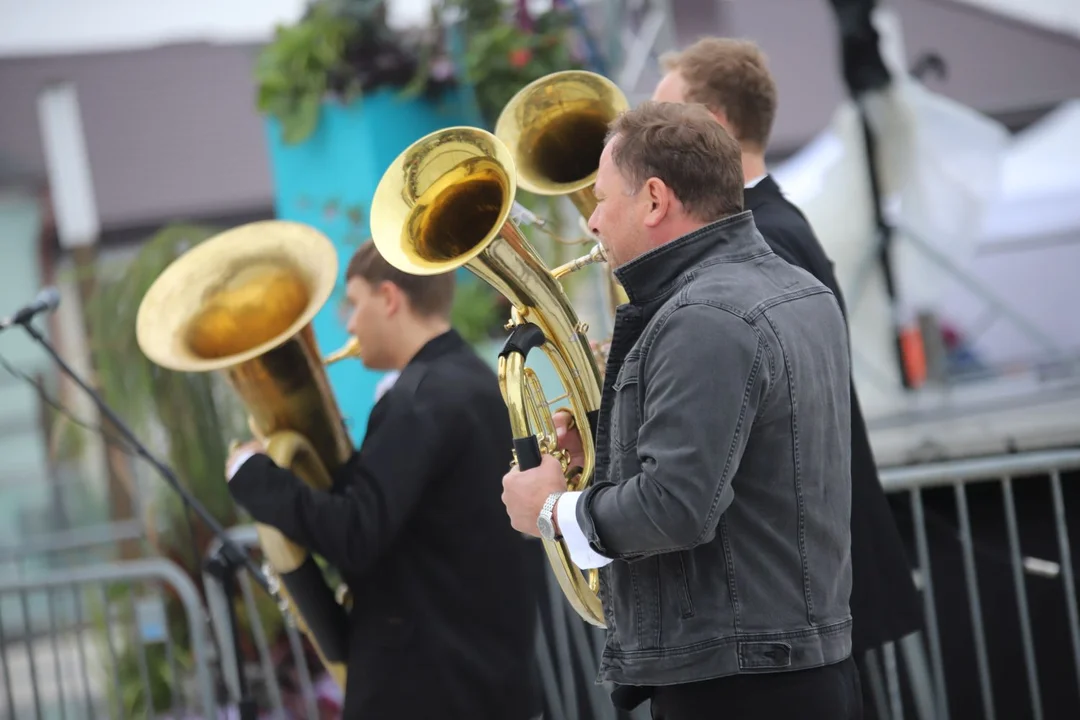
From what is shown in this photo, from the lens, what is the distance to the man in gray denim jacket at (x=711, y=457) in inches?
65.2

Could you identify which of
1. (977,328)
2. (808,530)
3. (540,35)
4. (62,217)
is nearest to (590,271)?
(540,35)

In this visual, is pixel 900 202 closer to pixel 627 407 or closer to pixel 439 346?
pixel 439 346

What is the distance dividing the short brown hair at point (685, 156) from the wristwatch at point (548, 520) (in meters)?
0.50

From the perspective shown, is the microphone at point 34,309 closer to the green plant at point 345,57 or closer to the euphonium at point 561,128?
the euphonium at point 561,128

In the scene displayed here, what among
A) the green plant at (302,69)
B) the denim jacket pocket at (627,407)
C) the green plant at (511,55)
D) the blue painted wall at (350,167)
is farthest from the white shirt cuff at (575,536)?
the green plant at (302,69)

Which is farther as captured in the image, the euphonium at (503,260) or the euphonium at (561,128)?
the euphonium at (561,128)

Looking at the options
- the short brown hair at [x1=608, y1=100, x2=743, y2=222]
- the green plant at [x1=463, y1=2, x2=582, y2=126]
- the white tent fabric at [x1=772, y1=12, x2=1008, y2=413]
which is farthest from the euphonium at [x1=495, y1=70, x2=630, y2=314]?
the white tent fabric at [x1=772, y1=12, x2=1008, y2=413]

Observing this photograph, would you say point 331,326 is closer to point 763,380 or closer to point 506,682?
point 506,682

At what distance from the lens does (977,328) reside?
7.98m

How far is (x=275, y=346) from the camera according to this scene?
104 inches

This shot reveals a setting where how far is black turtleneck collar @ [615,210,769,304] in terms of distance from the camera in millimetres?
1787

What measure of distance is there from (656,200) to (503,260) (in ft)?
1.17

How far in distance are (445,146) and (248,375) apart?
773 millimetres

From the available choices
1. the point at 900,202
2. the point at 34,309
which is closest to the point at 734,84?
the point at 34,309
